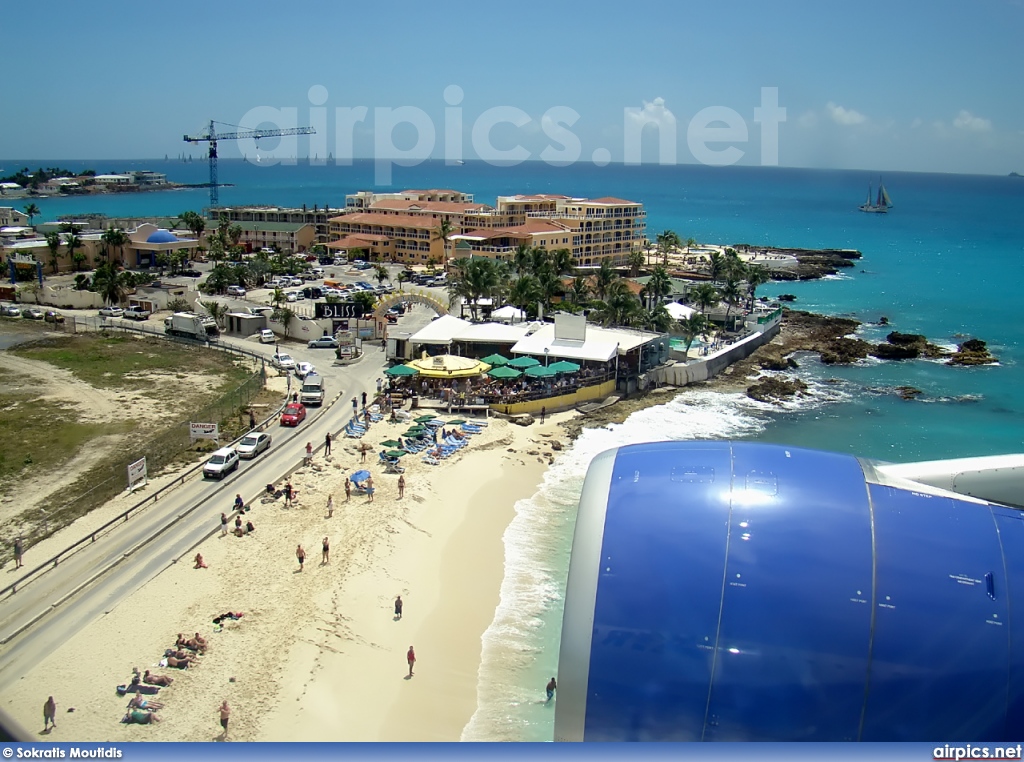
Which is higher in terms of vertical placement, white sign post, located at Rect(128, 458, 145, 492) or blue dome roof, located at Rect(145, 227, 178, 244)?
blue dome roof, located at Rect(145, 227, 178, 244)

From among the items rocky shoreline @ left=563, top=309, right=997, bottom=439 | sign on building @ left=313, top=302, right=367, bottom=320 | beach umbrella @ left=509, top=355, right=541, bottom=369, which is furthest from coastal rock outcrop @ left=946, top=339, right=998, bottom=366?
sign on building @ left=313, top=302, right=367, bottom=320

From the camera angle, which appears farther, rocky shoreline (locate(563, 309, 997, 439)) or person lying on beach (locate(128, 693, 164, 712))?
rocky shoreline (locate(563, 309, 997, 439))

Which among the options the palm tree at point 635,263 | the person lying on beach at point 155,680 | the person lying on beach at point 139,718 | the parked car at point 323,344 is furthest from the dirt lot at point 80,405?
the palm tree at point 635,263

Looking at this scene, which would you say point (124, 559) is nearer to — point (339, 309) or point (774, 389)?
point (774, 389)

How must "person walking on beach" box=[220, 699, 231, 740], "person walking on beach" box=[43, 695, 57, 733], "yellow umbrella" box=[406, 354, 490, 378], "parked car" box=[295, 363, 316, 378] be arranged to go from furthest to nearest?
1. "parked car" box=[295, 363, 316, 378]
2. "yellow umbrella" box=[406, 354, 490, 378]
3. "person walking on beach" box=[220, 699, 231, 740]
4. "person walking on beach" box=[43, 695, 57, 733]

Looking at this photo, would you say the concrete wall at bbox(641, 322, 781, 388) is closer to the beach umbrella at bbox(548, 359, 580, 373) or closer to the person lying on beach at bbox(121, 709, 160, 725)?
the beach umbrella at bbox(548, 359, 580, 373)

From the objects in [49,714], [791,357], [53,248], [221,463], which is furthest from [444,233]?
[49,714]

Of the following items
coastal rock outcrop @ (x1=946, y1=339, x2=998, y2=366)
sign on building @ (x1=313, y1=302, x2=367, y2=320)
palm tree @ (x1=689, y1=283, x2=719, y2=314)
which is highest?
palm tree @ (x1=689, y1=283, x2=719, y2=314)
